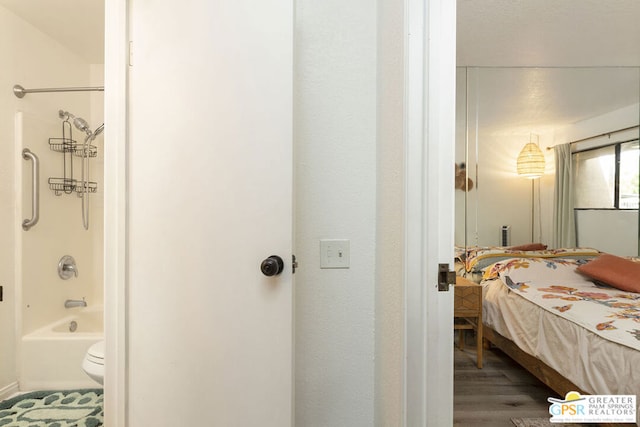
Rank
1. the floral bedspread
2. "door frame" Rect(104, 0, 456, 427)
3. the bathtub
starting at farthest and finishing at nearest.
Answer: the bathtub → the floral bedspread → "door frame" Rect(104, 0, 456, 427)

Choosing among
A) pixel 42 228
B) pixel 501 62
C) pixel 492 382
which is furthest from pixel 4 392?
pixel 501 62

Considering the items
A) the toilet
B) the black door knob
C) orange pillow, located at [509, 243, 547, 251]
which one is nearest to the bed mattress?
orange pillow, located at [509, 243, 547, 251]

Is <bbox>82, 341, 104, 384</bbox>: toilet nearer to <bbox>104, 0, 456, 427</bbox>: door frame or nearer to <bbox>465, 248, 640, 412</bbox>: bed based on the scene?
<bbox>104, 0, 456, 427</bbox>: door frame

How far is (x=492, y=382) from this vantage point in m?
A: 2.39

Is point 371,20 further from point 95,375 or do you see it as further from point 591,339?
point 95,375

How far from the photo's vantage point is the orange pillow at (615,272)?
8.32 feet

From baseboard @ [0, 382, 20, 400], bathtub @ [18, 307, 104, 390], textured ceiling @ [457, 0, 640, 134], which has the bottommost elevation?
baseboard @ [0, 382, 20, 400]

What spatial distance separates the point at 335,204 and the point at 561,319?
1.65 m

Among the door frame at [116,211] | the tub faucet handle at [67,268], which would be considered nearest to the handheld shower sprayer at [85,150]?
the tub faucet handle at [67,268]

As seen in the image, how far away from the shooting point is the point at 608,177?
3326 millimetres

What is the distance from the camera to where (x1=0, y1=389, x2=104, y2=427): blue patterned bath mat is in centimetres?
190

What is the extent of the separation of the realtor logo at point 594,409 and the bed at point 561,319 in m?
0.04

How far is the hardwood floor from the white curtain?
53.0 inches

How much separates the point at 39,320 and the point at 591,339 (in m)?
3.49
